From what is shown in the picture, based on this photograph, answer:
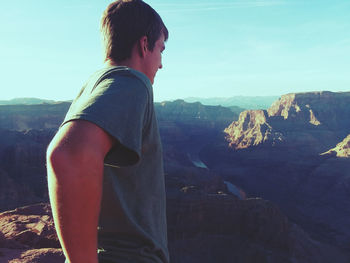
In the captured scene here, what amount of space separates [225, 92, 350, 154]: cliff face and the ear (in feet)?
153

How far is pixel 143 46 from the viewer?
1.14 meters

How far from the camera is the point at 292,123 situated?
174 feet

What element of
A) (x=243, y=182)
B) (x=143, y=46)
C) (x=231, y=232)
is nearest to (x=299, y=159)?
(x=243, y=182)

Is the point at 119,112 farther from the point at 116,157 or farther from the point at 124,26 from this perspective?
the point at 124,26

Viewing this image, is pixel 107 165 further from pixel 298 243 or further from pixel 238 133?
pixel 238 133

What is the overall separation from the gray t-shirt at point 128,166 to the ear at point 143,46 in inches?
7.6

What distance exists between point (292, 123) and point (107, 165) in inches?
2193

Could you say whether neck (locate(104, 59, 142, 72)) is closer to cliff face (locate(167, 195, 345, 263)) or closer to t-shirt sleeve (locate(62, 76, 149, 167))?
t-shirt sleeve (locate(62, 76, 149, 167))

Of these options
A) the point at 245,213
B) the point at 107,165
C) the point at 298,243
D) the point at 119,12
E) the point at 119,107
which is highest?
the point at 119,12

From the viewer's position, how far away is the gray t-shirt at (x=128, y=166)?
85 centimetres

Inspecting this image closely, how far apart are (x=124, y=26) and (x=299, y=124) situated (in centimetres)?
5585

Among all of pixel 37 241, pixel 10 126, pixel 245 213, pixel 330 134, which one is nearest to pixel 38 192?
pixel 245 213

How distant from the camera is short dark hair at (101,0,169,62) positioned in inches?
43.5

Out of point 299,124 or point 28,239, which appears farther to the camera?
point 299,124
